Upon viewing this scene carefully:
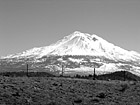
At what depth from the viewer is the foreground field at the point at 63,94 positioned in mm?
21562

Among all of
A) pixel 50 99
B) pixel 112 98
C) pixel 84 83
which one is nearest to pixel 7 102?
pixel 50 99

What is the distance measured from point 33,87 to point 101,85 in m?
8.30

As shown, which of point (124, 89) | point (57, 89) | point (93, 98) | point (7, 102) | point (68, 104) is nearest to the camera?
point (7, 102)

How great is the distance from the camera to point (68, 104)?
22000 millimetres

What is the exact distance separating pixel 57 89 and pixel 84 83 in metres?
5.50

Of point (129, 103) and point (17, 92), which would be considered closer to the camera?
point (17, 92)

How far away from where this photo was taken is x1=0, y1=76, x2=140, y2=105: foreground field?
2156 centimetres

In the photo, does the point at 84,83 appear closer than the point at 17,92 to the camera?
No

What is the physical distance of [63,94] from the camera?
24.6 m

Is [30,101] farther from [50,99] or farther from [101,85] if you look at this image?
[101,85]

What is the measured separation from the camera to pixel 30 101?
2120 centimetres

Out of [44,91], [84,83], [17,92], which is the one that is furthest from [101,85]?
[17,92]

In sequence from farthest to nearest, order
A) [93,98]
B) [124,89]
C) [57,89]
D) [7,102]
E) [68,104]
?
[124,89] < [57,89] < [93,98] < [68,104] < [7,102]

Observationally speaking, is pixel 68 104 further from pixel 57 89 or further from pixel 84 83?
pixel 84 83
